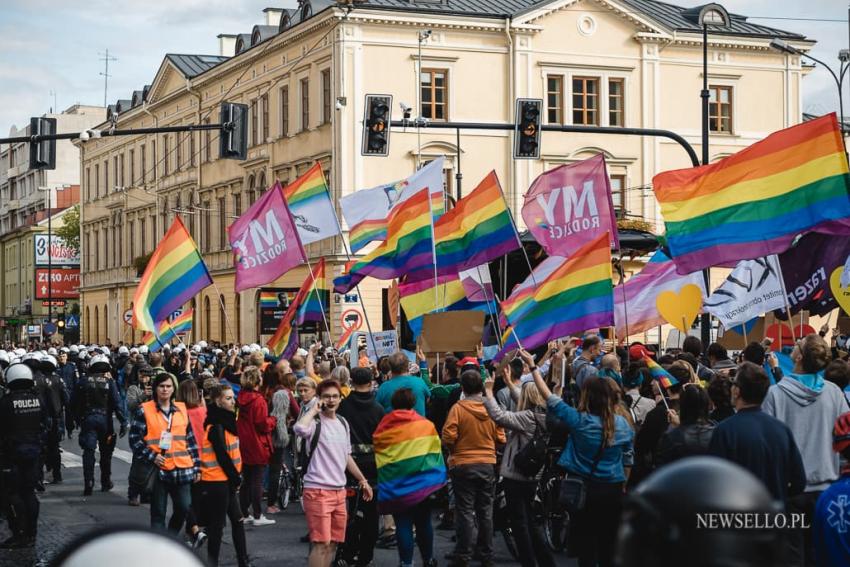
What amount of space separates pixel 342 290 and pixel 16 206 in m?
112

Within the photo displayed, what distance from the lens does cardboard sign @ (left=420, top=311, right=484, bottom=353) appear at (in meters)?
14.3

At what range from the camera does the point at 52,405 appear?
15727mm

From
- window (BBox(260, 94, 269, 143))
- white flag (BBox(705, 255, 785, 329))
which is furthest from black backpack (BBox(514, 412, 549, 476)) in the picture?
window (BBox(260, 94, 269, 143))

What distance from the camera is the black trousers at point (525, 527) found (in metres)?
9.77

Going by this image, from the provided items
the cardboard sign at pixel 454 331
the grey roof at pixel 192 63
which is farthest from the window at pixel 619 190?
the cardboard sign at pixel 454 331

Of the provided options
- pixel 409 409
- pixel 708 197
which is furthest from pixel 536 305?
pixel 409 409

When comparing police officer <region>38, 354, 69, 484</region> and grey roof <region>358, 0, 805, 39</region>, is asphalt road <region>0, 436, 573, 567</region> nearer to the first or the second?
police officer <region>38, 354, 69, 484</region>

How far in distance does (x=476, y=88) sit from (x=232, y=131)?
2931 centimetres

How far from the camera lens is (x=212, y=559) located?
10773 millimetres

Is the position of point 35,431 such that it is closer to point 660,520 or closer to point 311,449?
point 311,449

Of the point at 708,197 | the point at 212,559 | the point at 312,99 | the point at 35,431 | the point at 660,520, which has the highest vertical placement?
the point at 312,99

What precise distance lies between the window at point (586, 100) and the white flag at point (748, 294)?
35.6 metres

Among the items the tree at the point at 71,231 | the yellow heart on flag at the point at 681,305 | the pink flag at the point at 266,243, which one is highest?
the tree at the point at 71,231

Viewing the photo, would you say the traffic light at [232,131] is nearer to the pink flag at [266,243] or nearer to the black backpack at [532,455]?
the pink flag at [266,243]
